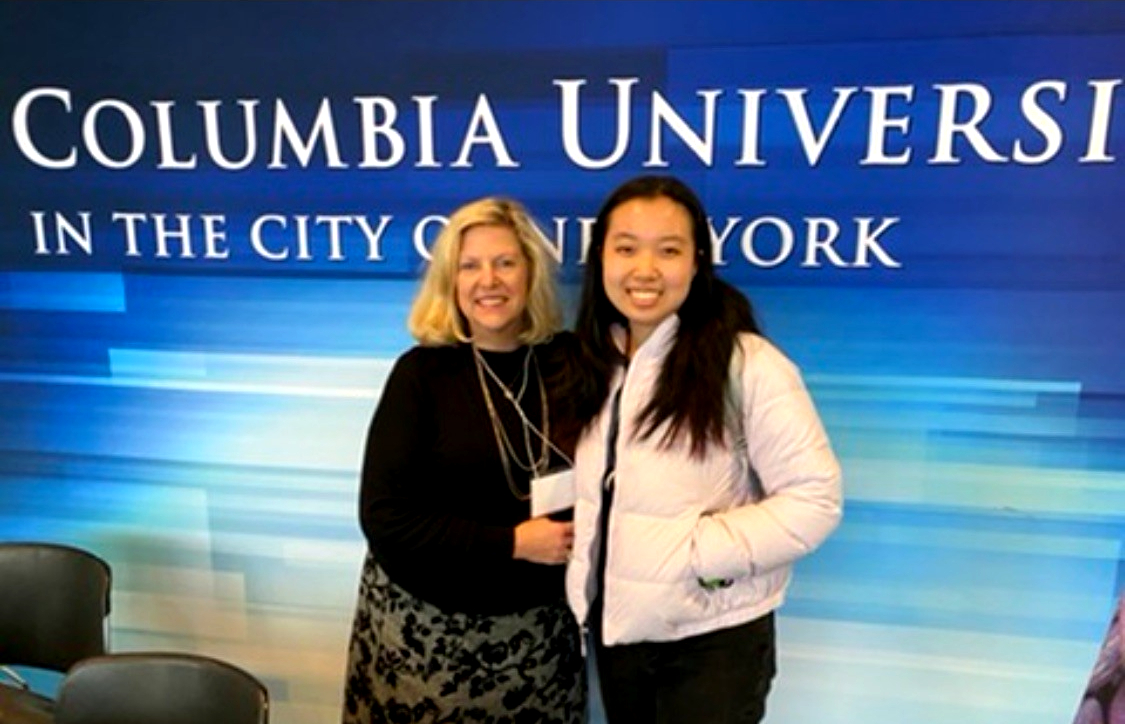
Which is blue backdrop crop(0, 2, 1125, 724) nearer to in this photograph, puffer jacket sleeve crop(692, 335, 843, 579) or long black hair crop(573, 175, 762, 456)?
long black hair crop(573, 175, 762, 456)

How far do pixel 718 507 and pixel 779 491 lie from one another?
102 millimetres

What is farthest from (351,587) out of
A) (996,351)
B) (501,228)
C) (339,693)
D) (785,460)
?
(996,351)

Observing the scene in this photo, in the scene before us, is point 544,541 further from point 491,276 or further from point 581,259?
point 581,259

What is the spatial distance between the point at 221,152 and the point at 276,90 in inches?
7.4

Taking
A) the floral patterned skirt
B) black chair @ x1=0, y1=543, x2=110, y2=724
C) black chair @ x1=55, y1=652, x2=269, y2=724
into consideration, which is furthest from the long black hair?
black chair @ x1=0, y1=543, x2=110, y2=724

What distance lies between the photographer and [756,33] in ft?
5.65

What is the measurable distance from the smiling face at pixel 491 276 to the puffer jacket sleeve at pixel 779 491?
1.44 ft

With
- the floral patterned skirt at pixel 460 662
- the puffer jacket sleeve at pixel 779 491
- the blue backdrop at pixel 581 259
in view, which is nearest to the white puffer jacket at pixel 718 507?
the puffer jacket sleeve at pixel 779 491

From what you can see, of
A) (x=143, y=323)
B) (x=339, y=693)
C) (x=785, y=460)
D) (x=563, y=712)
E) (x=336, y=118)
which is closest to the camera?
(x=785, y=460)

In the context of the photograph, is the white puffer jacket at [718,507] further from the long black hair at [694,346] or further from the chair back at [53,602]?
the chair back at [53,602]

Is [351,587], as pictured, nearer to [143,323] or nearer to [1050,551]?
[143,323]

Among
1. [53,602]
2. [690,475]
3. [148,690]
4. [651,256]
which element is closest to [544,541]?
[690,475]

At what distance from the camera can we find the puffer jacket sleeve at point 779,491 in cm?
139

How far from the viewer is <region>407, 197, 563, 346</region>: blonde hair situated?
→ 162 cm
